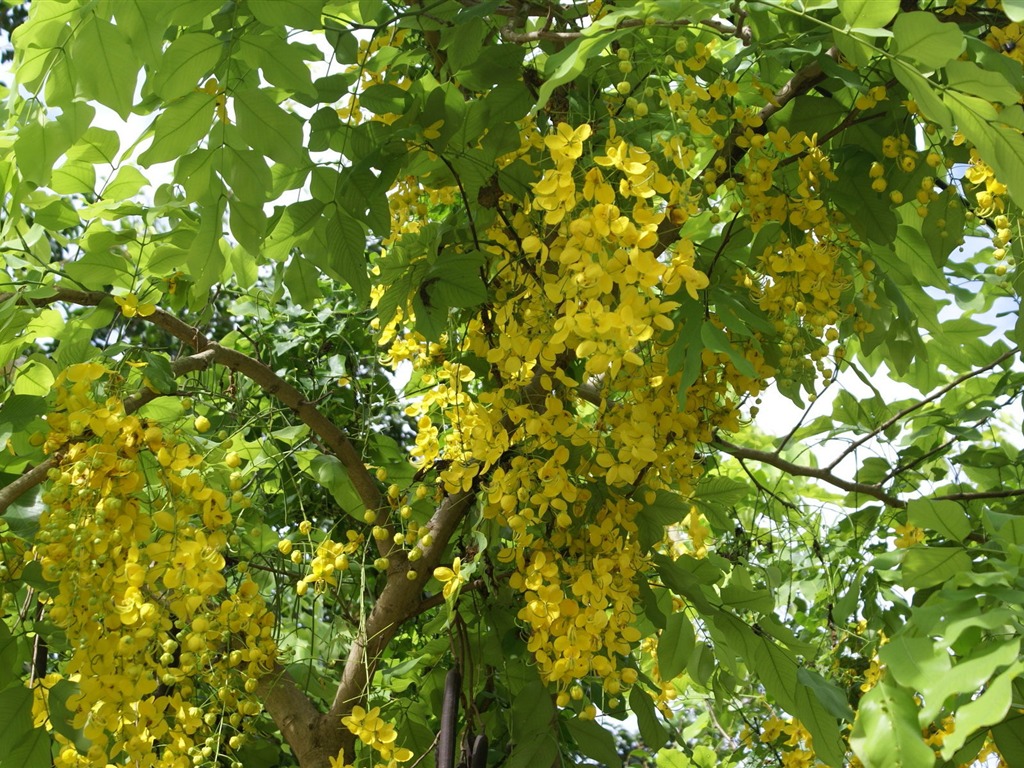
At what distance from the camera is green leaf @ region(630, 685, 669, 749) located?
1317 millimetres

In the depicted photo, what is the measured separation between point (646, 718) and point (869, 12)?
3.01 ft

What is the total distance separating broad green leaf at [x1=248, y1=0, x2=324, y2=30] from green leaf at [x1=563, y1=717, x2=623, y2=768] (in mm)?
894

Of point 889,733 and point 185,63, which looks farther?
point 185,63

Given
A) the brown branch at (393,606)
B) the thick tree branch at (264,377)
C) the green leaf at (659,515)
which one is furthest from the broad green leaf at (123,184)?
the green leaf at (659,515)

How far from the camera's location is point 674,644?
128cm

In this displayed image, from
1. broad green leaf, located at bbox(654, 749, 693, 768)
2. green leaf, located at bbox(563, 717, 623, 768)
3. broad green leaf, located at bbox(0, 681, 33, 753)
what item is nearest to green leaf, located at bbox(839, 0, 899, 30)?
green leaf, located at bbox(563, 717, 623, 768)

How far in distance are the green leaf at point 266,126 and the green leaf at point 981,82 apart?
66 centimetres

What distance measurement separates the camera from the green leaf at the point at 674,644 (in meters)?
1.28

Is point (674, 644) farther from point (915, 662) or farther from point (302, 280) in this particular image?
point (302, 280)

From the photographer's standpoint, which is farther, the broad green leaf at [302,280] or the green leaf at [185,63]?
the broad green leaf at [302,280]

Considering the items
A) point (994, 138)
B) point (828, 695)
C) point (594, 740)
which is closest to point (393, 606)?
point (594, 740)

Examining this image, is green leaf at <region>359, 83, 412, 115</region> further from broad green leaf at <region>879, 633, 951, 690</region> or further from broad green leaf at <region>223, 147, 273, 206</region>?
broad green leaf at <region>879, 633, 951, 690</region>

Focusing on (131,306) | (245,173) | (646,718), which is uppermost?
(245,173)

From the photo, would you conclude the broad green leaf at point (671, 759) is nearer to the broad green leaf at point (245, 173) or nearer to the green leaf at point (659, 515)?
the green leaf at point (659, 515)
